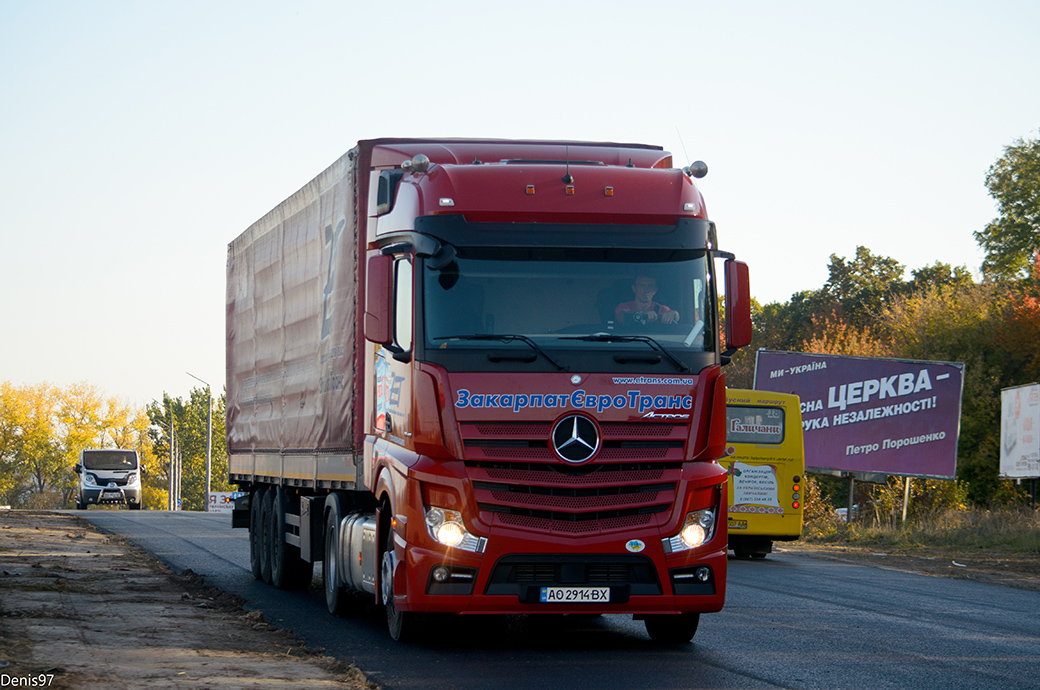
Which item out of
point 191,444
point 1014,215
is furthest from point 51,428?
point 1014,215

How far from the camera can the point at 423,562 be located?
9.51 metres

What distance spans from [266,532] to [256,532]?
2.28ft

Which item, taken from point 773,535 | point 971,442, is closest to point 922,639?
point 773,535

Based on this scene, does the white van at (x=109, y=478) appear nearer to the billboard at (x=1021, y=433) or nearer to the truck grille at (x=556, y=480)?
the billboard at (x=1021, y=433)

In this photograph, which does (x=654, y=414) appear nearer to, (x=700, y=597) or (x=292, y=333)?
(x=700, y=597)

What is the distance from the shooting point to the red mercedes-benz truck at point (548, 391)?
31.0ft

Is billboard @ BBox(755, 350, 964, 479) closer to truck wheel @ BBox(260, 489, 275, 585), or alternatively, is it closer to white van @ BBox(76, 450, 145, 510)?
truck wheel @ BBox(260, 489, 275, 585)

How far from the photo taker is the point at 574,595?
9.49 metres

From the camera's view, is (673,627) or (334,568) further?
(334,568)

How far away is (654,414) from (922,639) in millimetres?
3558

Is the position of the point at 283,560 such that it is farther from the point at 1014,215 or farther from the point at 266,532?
the point at 1014,215

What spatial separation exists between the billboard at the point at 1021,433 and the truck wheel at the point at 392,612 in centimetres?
2211

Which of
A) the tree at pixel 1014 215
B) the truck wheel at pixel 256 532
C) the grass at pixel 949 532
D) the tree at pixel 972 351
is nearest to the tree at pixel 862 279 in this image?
the tree at pixel 1014 215

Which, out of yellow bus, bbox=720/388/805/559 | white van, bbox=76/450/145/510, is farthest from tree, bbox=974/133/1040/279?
yellow bus, bbox=720/388/805/559
